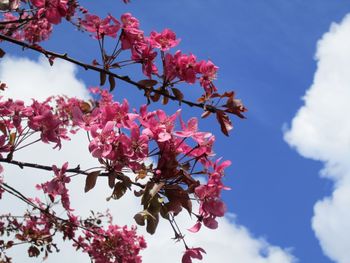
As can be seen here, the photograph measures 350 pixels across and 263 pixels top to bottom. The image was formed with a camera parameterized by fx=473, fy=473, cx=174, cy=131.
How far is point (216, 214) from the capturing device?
2447mm

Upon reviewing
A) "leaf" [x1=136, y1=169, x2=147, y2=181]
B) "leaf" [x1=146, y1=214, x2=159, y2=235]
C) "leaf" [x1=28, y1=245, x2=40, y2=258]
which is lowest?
"leaf" [x1=146, y1=214, x2=159, y2=235]

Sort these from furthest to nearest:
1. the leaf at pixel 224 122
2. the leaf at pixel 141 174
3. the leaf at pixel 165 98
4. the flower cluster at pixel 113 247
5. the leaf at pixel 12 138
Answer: the flower cluster at pixel 113 247 → the leaf at pixel 12 138 → the leaf at pixel 165 98 → the leaf at pixel 224 122 → the leaf at pixel 141 174

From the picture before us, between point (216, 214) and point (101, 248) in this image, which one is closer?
point (216, 214)

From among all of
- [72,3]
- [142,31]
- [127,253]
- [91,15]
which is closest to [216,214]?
[142,31]

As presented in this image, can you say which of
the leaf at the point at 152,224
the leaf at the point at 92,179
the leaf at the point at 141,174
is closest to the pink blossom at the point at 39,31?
the leaf at the point at 92,179

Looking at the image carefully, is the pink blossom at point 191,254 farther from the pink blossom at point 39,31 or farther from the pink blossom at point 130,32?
the pink blossom at point 39,31

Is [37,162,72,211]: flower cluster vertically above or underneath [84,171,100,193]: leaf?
above

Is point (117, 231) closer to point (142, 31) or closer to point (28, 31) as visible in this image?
point (28, 31)

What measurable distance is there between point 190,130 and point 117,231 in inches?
141

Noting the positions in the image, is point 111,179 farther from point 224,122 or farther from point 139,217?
point 224,122

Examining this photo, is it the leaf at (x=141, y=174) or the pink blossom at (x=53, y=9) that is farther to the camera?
the pink blossom at (x=53, y=9)

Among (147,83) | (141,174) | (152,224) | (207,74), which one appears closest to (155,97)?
(147,83)

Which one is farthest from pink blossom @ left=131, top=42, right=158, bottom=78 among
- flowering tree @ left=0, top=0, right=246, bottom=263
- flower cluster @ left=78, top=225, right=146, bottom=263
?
flower cluster @ left=78, top=225, right=146, bottom=263

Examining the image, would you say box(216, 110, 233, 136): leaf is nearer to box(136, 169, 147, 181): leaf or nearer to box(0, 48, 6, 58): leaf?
box(136, 169, 147, 181): leaf
